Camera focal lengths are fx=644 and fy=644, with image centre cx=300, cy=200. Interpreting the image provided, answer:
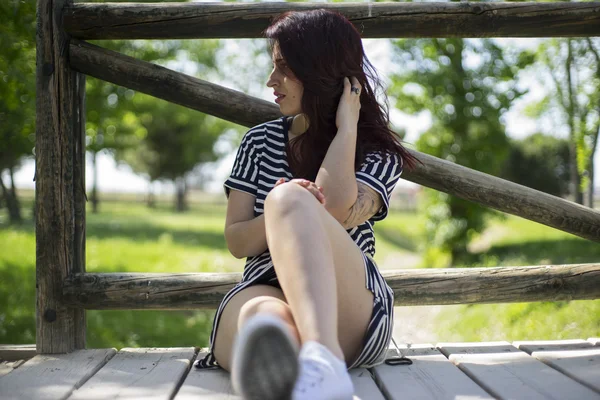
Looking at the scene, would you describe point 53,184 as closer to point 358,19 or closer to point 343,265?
point 343,265

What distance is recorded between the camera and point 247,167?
7.81 ft

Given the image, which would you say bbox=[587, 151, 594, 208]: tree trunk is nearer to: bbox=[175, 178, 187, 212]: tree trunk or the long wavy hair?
the long wavy hair

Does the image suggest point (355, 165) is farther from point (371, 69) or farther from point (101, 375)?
point (101, 375)

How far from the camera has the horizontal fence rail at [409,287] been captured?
262 centimetres

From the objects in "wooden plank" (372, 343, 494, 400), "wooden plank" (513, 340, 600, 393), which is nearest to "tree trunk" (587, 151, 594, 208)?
"wooden plank" (513, 340, 600, 393)

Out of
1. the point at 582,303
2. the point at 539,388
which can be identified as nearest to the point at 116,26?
the point at 539,388

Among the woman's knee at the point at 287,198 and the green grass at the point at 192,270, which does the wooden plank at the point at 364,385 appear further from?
the green grass at the point at 192,270

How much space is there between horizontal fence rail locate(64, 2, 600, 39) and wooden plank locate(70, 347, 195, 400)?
1.31m

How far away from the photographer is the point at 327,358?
5.33ft

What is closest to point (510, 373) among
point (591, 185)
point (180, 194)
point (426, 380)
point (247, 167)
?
point (426, 380)

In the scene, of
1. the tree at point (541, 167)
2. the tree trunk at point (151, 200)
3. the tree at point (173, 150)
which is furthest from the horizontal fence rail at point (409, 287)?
the tree trunk at point (151, 200)

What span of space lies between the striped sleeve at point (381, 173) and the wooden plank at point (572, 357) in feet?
2.68

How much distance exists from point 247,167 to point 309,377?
1011 millimetres

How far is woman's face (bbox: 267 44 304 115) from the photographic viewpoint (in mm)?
2346
